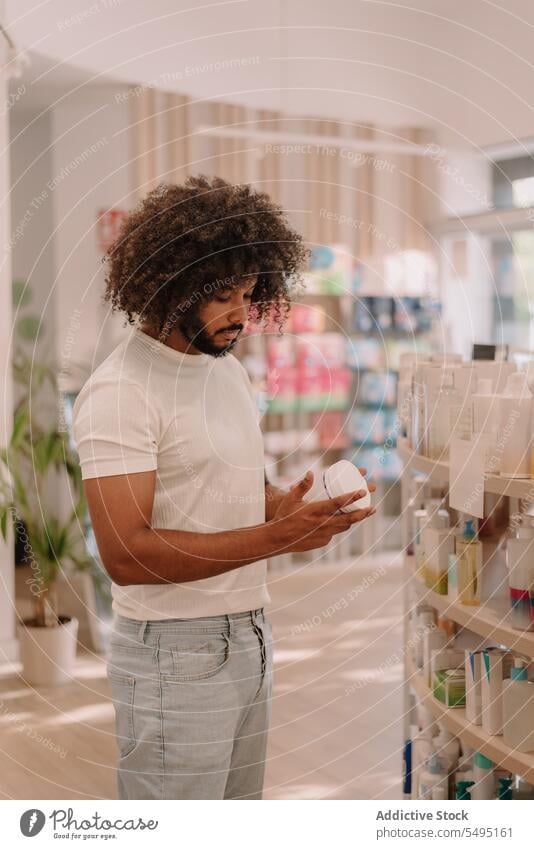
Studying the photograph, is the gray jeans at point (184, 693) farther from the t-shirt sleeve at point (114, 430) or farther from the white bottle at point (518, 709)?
the white bottle at point (518, 709)

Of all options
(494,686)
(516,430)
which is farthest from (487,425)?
(494,686)

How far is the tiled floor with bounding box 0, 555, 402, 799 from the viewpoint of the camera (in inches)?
88.0

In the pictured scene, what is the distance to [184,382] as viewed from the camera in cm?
131

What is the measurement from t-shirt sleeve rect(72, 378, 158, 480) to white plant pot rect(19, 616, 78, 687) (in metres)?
1.71

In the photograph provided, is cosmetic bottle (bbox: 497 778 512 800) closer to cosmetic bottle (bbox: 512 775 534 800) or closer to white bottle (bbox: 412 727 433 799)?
cosmetic bottle (bbox: 512 775 534 800)

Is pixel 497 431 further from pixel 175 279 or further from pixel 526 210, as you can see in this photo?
pixel 526 210

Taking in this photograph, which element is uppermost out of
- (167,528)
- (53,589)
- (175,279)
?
(175,279)

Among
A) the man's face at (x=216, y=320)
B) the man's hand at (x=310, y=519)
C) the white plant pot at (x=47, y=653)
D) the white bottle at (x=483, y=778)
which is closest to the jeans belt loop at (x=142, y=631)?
the man's hand at (x=310, y=519)

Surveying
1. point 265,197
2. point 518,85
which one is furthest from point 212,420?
point 518,85

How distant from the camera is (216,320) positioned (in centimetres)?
131

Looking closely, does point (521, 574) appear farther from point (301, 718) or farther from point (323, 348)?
point (323, 348)

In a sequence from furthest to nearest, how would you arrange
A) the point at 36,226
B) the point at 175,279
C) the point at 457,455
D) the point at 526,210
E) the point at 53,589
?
the point at 36,226
the point at 53,589
the point at 526,210
the point at 457,455
the point at 175,279

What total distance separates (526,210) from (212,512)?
1.59 metres

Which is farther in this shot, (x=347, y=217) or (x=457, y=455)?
(x=347, y=217)
